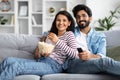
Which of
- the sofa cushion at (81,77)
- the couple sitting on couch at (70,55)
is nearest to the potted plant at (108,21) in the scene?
the couple sitting on couch at (70,55)

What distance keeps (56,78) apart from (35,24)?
3.00 metres

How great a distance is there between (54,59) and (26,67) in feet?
0.93

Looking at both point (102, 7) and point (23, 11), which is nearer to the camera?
point (102, 7)

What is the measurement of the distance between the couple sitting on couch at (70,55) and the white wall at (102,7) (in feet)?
7.45

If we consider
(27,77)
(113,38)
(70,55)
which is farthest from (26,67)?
(113,38)

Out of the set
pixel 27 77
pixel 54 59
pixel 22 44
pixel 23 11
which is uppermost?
pixel 23 11

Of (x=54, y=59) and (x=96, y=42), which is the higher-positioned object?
(x=96, y=42)

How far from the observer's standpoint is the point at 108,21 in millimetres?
4434

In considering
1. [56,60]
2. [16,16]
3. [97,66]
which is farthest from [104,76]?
[16,16]

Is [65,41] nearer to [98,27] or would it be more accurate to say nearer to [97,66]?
[97,66]

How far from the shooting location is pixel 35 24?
497 cm

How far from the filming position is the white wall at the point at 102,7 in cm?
480

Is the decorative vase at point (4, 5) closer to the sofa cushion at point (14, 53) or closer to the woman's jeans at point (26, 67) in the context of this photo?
the sofa cushion at point (14, 53)

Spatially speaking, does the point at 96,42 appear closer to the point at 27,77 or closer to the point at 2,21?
the point at 27,77
